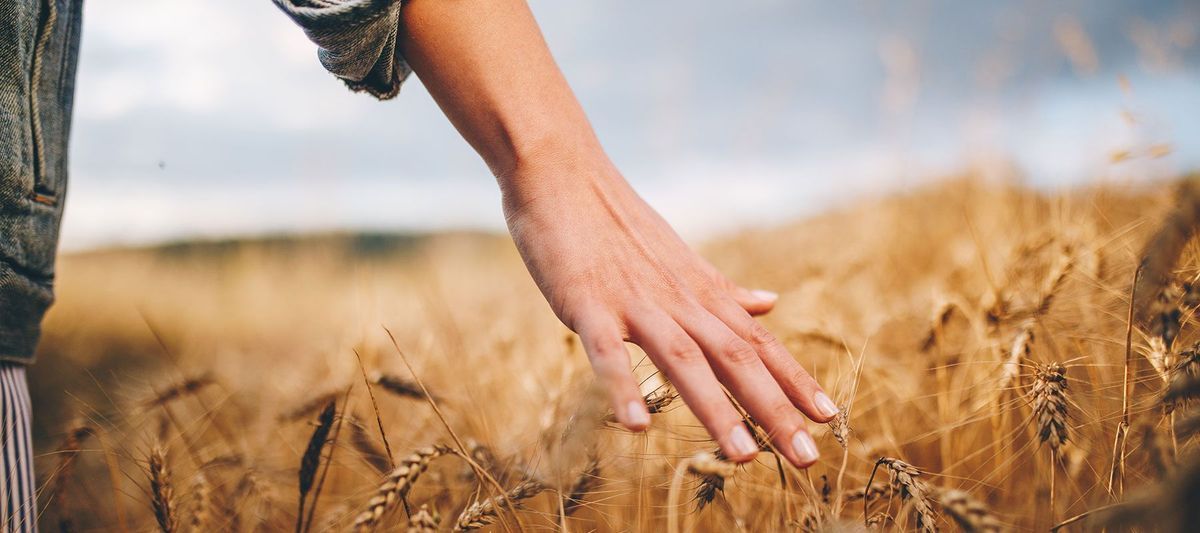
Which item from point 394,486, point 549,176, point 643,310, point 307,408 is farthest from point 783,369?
point 307,408

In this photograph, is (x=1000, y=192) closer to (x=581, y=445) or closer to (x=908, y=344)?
(x=908, y=344)

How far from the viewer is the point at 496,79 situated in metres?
0.89

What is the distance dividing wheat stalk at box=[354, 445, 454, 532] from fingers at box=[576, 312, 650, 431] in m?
0.30

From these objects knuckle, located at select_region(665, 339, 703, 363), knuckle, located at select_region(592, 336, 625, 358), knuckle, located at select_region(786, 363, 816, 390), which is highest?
knuckle, located at select_region(592, 336, 625, 358)

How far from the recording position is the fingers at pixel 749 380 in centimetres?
84

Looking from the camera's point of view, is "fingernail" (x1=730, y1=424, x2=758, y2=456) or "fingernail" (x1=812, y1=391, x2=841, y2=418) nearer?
"fingernail" (x1=730, y1=424, x2=758, y2=456)

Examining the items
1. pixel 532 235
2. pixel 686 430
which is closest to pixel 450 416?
pixel 686 430

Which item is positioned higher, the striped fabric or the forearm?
the forearm

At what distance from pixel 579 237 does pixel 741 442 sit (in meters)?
0.38

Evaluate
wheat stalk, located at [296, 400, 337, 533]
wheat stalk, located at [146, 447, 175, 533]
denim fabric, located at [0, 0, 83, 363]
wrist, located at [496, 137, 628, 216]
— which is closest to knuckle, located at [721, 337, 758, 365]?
wrist, located at [496, 137, 628, 216]

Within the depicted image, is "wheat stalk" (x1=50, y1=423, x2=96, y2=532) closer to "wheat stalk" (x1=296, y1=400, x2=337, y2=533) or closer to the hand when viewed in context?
"wheat stalk" (x1=296, y1=400, x2=337, y2=533)

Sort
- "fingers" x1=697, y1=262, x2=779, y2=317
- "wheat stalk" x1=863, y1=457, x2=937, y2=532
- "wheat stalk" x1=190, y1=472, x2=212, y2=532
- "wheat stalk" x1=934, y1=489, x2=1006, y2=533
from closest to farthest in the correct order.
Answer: "wheat stalk" x1=934, y1=489, x2=1006, y2=533 < "wheat stalk" x1=863, y1=457, x2=937, y2=532 < "wheat stalk" x1=190, y1=472, x2=212, y2=532 < "fingers" x1=697, y1=262, x2=779, y2=317

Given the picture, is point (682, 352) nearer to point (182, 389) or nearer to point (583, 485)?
point (583, 485)

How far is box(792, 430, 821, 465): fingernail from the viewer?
2.64ft
